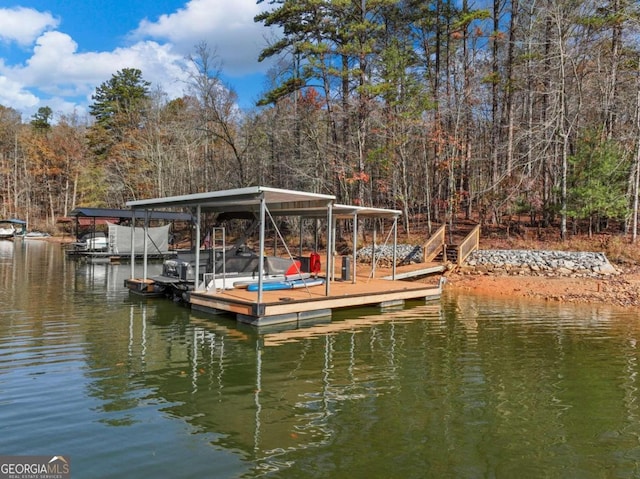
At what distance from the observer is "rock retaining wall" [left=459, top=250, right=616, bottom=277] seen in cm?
1552

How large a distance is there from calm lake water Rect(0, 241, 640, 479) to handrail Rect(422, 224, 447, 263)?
817 cm

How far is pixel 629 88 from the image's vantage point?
18375mm

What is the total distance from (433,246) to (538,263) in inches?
164

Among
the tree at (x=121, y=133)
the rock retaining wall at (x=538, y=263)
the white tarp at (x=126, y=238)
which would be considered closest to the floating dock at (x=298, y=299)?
the rock retaining wall at (x=538, y=263)

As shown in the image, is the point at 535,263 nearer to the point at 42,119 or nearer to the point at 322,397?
the point at 322,397

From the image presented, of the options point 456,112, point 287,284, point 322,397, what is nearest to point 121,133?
point 456,112

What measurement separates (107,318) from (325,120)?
702 inches

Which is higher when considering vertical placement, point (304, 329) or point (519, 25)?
point (519, 25)

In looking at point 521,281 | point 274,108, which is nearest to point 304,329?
point 521,281

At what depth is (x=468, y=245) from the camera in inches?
727

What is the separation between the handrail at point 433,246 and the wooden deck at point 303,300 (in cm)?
492

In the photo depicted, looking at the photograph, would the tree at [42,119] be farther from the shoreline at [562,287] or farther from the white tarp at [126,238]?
the shoreline at [562,287]

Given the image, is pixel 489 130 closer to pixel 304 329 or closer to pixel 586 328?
pixel 586 328

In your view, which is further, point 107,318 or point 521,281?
point 521,281
